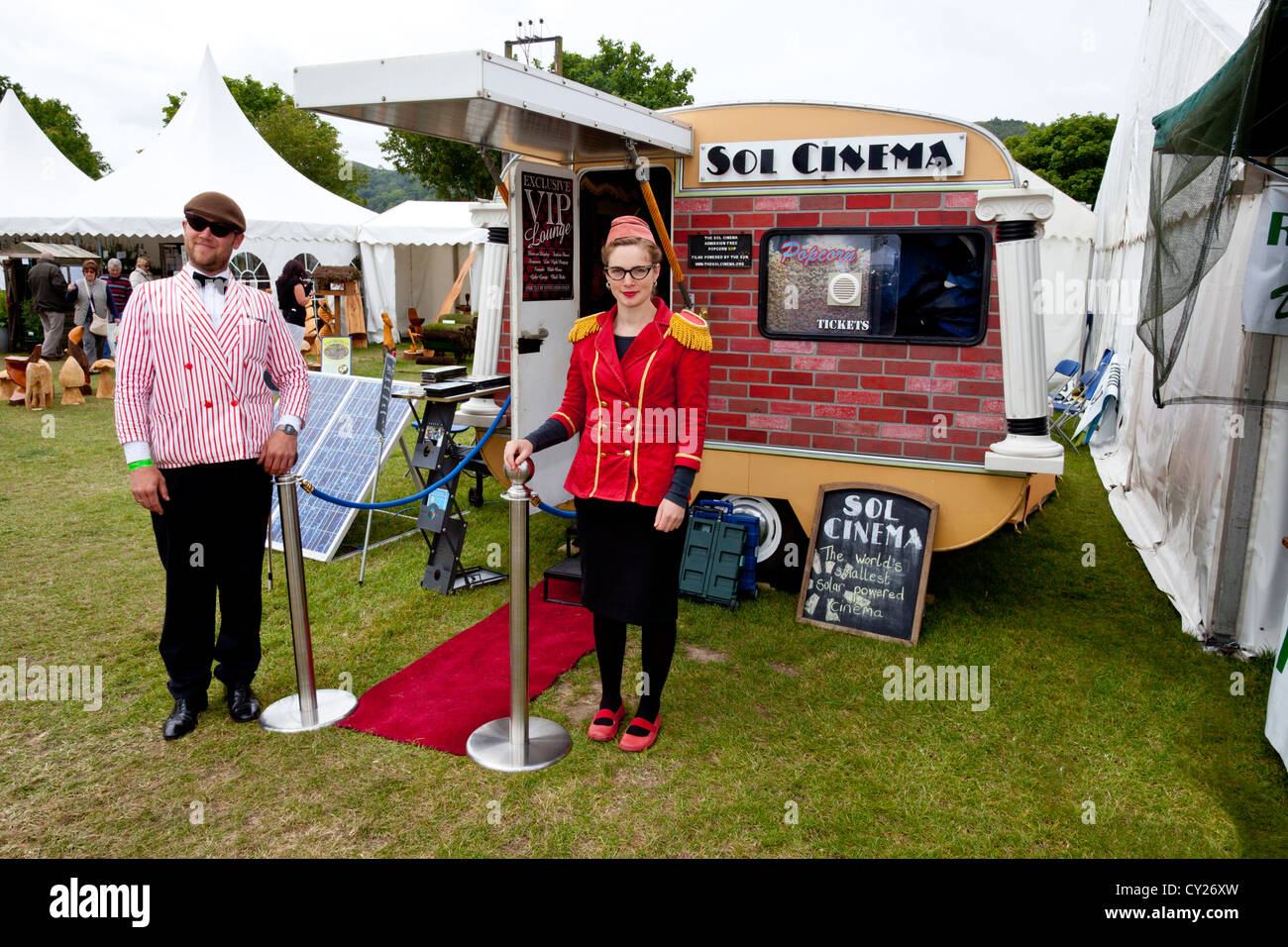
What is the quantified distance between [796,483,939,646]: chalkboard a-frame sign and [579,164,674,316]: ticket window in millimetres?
1745

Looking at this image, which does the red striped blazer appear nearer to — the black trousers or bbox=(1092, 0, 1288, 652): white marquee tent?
the black trousers

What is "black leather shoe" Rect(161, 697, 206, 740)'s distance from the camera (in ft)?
12.2

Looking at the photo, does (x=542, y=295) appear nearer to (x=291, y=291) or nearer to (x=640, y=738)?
(x=640, y=738)

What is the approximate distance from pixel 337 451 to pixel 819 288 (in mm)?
3589

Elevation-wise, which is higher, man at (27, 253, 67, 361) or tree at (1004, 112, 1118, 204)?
tree at (1004, 112, 1118, 204)

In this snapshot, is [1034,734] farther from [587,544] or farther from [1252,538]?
[587,544]

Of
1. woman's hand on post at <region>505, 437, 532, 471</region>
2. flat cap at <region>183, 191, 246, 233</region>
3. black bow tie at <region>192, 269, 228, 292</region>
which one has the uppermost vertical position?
flat cap at <region>183, 191, 246, 233</region>

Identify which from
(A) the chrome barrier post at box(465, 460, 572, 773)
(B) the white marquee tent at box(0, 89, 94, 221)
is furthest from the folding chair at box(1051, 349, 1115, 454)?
(B) the white marquee tent at box(0, 89, 94, 221)

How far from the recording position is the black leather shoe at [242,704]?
3.85 metres

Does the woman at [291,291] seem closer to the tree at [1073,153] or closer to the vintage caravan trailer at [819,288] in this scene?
the vintage caravan trailer at [819,288]

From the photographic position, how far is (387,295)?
18.4 m

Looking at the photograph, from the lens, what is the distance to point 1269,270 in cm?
409
